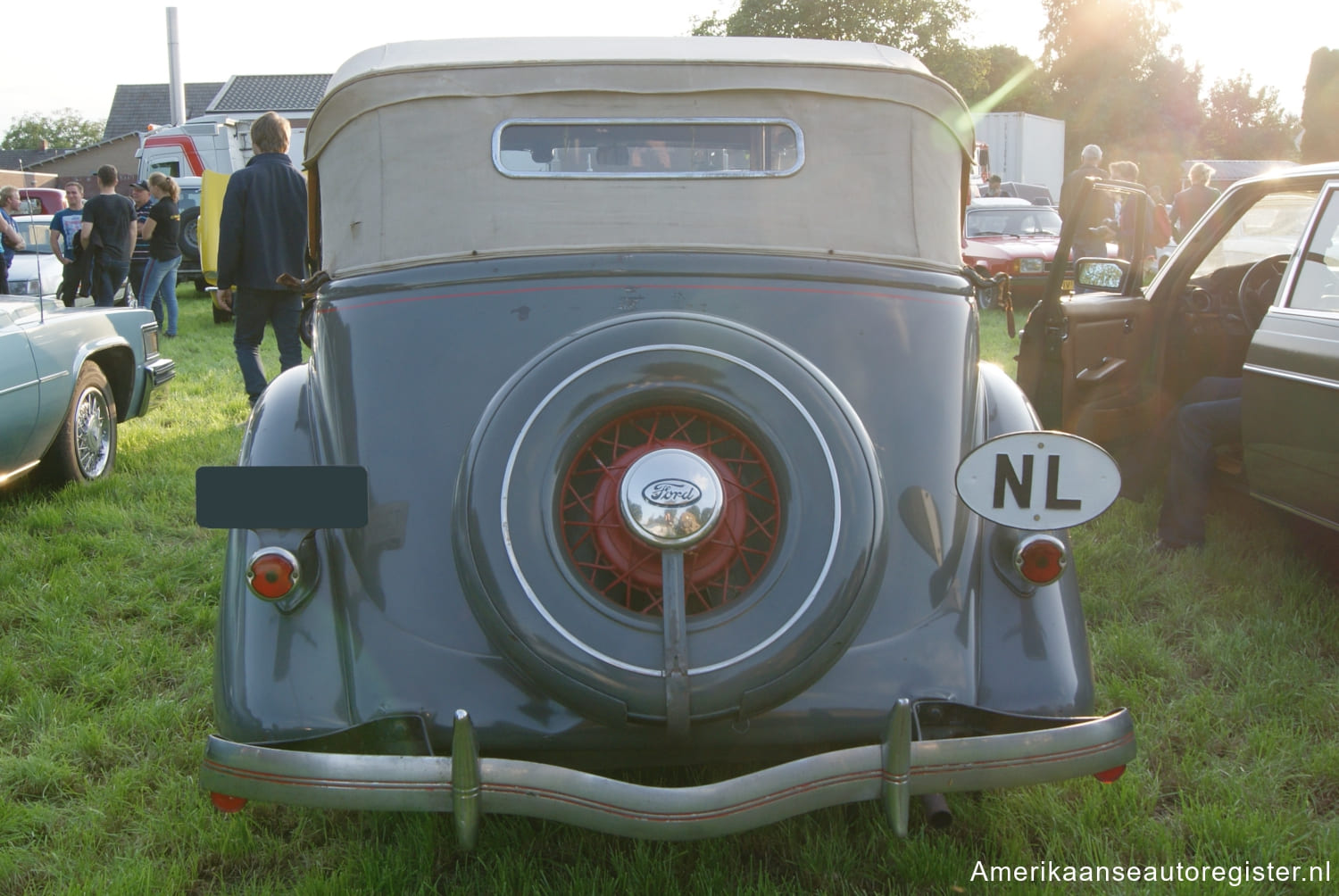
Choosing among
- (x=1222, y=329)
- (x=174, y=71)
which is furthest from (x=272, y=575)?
(x=174, y=71)

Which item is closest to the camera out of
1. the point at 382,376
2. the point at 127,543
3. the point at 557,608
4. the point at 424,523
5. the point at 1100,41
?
the point at 557,608

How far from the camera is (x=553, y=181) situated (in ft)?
9.42

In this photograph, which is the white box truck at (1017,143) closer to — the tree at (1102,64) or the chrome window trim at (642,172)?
the tree at (1102,64)

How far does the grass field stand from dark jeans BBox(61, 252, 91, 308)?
673 cm

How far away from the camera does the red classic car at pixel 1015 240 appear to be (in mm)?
13031

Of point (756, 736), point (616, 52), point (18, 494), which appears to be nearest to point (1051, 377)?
point (616, 52)

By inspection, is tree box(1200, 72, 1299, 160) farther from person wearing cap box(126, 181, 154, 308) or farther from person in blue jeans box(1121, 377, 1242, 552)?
person in blue jeans box(1121, 377, 1242, 552)

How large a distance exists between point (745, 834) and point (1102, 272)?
353cm

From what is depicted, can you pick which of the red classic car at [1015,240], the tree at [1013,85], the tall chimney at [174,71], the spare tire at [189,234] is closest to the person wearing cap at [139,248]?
the spare tire at [189,234]

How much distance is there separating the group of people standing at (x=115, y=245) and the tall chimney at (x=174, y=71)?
17.1 m

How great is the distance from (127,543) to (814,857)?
3.79m

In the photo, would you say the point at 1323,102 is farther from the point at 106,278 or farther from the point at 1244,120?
the point at 1244,120

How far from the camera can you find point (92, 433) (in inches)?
227

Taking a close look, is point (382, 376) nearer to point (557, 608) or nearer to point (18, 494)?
point (557, 608)
